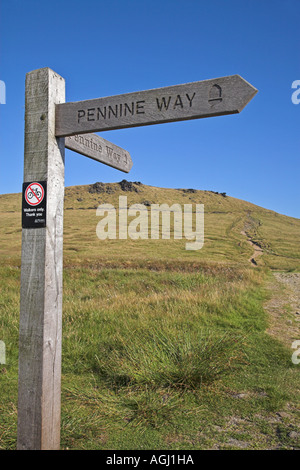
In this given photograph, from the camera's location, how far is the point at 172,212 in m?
93.7

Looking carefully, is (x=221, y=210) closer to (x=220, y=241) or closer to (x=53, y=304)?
(x=220, y=241)

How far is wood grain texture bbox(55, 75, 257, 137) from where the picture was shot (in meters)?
2.77

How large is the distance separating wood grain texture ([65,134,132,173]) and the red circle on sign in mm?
596

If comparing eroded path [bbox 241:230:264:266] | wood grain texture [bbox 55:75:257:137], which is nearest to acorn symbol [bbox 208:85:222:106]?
wood grain texture [bbox 55:75:257:137]

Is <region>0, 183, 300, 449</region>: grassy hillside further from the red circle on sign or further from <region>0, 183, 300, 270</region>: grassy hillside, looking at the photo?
<region>0, 183, 300, 270</region>: grassy hillside

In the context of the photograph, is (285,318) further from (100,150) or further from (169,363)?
(100,150)

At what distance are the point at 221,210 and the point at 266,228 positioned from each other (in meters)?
21.7

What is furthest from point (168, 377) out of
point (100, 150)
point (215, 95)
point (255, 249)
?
point (255, 249)

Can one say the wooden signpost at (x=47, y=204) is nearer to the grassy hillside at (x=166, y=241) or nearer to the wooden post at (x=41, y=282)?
the wooden post at (x=41, y=282)

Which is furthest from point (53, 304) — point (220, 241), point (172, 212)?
point (172, 212)

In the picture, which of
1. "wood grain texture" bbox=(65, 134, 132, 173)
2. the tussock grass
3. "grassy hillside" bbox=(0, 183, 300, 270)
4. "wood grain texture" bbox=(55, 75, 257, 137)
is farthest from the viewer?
"grassy hillside" bbox=(0, 183, 300, 270)

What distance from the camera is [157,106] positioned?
9.82 ft

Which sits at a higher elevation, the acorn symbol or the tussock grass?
the acorn symbol
